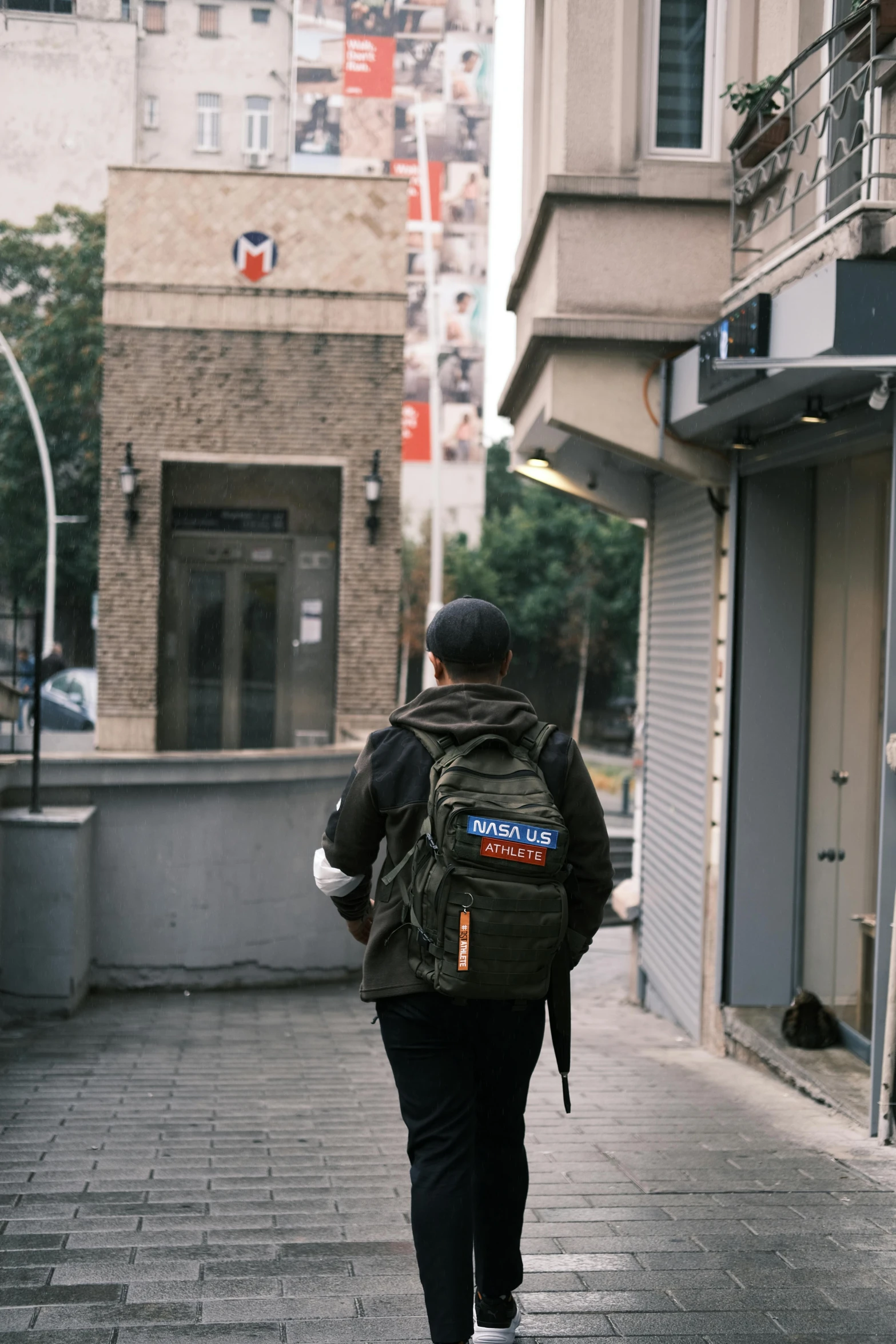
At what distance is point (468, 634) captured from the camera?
137 inches

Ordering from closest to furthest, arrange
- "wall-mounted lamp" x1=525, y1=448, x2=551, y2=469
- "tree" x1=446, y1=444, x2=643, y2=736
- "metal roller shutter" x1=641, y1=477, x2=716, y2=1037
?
"metal roller shutter" x1=641, y1=477, x2=716, y2=1037
"wall-mounted lamp" x1=525, y1=448, x2=551, y2=469
"tree" x1=446, y1=444, x2=643, y2=736

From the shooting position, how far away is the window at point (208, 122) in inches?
Answer: 1642

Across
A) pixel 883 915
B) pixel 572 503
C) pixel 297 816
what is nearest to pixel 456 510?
pixel 572 503

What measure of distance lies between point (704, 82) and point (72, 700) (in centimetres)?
1927

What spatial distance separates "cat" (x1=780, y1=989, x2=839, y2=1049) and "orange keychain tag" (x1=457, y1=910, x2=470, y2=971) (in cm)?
453

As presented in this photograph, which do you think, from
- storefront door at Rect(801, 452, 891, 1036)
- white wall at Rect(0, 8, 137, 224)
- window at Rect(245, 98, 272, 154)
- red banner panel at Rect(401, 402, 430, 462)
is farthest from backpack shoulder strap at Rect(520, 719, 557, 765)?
red banner panel at Rect(401, 402, 430, 462)

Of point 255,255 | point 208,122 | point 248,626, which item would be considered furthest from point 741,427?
point 208,122

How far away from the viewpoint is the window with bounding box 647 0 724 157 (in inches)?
347

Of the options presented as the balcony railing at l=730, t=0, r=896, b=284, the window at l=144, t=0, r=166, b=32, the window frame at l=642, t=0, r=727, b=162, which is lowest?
the balcony railing at l=730, t=0, r=896, b=284

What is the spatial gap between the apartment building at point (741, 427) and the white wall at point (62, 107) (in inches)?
464

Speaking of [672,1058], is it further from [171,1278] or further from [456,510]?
[456,510]

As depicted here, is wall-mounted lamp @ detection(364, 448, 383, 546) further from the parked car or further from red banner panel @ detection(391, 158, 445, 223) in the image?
red banner panel @ detection(391, 158, 445, 223)

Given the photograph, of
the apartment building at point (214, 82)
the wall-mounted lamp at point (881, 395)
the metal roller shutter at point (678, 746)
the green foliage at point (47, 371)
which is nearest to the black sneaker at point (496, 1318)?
the wall-mounted lamp at point (881, 395)

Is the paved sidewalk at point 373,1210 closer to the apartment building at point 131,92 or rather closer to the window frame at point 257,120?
the apartment building at point 131,92
